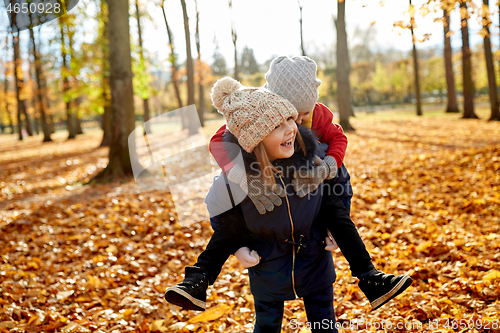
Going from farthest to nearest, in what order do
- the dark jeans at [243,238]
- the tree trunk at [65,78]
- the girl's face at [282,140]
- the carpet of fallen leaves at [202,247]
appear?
the tree trunk at [65,78] < the carpet of fallen leaves at [202,247] < the dark jeans at [243,238] < the girl's face at [282,140]

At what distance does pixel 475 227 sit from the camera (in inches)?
170

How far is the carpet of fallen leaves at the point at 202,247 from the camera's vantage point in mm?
2967

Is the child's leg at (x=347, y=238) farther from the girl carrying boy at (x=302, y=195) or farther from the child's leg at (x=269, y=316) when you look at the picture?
the child's leg at (x=269, y=316)

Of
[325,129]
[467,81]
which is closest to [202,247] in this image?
[325,129]

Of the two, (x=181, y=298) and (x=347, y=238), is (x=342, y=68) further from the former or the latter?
(x=181, y=298)

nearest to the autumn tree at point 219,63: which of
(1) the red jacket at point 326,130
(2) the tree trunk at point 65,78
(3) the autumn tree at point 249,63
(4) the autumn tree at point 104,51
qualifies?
(3) the autumn tree at point 249,63

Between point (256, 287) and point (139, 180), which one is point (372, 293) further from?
point (139, 180)

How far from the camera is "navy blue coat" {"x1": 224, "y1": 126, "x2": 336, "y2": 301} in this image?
1716 mm

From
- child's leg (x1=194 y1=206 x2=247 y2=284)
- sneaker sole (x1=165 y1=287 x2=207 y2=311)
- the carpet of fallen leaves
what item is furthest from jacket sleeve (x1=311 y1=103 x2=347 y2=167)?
the carpet of fallen leaves

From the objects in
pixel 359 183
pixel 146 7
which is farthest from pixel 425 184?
pixel 146 7

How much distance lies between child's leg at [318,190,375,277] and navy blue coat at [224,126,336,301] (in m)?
0.09

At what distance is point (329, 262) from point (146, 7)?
63.1 ft

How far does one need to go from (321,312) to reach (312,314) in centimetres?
5

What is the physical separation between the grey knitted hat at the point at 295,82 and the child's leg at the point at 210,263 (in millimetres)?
672
